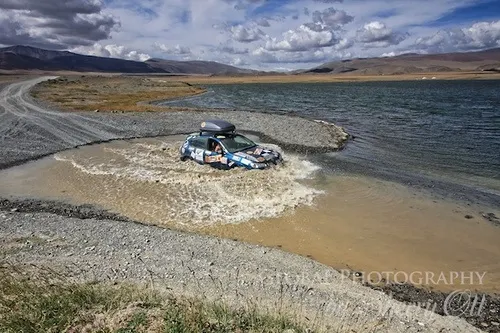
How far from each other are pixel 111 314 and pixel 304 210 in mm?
9216

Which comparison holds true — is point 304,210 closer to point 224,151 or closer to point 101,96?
point 224,151

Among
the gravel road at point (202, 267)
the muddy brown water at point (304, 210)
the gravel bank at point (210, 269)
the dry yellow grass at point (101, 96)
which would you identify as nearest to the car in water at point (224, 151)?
the muddy brown water at point (304, 210)

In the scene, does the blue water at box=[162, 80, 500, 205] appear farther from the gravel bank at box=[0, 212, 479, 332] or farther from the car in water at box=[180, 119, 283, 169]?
the gravel bank at box=[0, 212, 479, 332]

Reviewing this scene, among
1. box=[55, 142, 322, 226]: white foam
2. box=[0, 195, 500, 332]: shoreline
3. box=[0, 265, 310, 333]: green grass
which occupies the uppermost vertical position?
box=[0, 265, 310, 333]: green grass

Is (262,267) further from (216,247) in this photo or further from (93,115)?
(93,115)

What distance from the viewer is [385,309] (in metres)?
7.76

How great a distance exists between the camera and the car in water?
56.7 feet

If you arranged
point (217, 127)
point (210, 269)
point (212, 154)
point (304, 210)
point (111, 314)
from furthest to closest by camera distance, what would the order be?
point (217, 127) < point (212, 154) < point (304, 210) < point (210, 269) < point (111, 314)

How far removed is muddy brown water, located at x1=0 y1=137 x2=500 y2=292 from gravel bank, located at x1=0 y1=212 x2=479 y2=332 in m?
1.20

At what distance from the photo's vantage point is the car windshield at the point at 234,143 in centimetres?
1803

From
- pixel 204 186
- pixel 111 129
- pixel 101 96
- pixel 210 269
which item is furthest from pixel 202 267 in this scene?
pixel 101 96

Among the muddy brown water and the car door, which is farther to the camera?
the car door

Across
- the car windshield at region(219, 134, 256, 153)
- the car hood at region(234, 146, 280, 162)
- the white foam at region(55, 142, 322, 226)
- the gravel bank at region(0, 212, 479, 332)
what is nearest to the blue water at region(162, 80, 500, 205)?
the car hood at region(234, 146, 280, 162)

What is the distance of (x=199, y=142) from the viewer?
1927 cm
